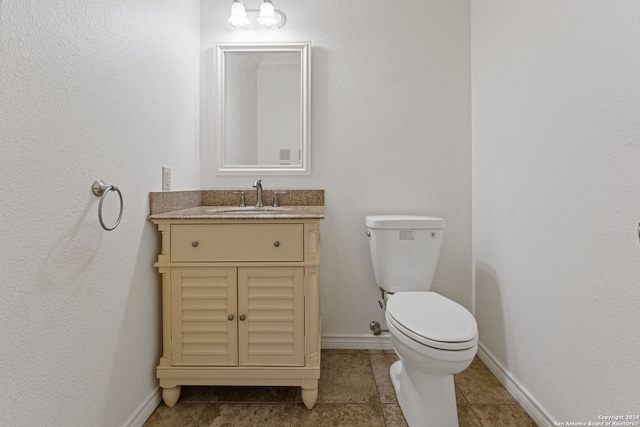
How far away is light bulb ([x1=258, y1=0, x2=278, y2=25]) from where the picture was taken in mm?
1717

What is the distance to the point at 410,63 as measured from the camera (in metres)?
1.81

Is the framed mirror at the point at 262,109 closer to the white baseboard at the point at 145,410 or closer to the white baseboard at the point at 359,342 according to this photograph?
the white baseboard at the point at 359,342

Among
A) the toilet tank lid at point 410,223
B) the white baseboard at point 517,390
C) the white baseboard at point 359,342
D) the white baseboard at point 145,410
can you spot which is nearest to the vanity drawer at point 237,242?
the toilet tank lid at point 410,223

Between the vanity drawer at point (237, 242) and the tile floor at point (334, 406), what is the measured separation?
0.64 m

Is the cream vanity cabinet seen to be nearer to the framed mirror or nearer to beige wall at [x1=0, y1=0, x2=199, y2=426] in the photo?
beige wall at [x1=0, y1=0, x2=199, y2=426]

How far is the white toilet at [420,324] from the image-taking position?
1.04 m

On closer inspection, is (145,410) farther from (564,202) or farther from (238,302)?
(564,202)

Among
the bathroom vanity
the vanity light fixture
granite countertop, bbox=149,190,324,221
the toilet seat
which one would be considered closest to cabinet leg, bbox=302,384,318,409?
the bathroom vanity

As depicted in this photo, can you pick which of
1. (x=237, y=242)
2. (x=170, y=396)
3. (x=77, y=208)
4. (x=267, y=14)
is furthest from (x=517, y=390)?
(x=267, y=14)

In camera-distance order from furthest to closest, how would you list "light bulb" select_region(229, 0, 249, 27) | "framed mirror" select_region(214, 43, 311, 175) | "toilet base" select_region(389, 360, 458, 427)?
1. "framed mirror" select_region(214, 43, 311, 175)
2. "light bulb" select_region(229, 0, 249, 27)
3. "toilet base" select_region(389, 360, 458, 427)

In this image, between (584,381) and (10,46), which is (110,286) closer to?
(10,46)

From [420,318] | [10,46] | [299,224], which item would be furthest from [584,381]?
[10,46]

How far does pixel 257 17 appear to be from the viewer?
182 centimetres

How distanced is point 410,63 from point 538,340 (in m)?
1.55
